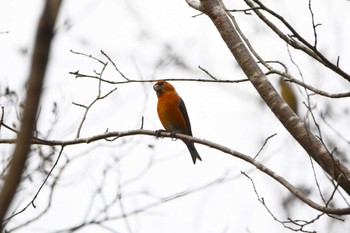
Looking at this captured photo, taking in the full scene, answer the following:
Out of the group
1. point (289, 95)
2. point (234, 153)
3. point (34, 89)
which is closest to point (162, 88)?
point (289, 95)

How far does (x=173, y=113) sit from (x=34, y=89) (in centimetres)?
586

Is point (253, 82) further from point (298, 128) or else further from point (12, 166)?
point (12, 166)

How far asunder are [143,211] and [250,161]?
274 centimetres

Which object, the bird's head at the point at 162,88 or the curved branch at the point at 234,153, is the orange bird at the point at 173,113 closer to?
the bird's head at the point at 162,88

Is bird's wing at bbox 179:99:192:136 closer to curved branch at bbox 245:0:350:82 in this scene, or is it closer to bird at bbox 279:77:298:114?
bird at bbox 279:77:298:114

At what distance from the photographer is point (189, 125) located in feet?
22.7

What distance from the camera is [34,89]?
Result: 0.83m

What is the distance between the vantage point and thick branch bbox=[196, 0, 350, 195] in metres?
2.89

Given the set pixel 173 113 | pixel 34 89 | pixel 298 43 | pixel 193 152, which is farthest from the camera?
pixel 173 113

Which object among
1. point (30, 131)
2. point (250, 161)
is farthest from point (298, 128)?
point (30, 131)

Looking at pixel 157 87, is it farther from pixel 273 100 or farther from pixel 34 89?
pixel 34 89

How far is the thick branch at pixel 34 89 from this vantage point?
0.83m

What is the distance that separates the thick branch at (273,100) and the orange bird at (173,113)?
3.05 m

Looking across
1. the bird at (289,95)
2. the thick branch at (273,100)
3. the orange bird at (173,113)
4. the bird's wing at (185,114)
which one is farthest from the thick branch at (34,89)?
the bird's wing at (185,114)
